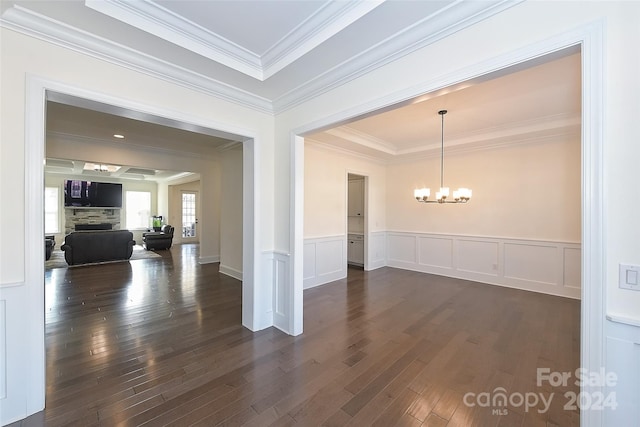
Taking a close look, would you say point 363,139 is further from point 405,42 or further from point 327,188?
point 405,42

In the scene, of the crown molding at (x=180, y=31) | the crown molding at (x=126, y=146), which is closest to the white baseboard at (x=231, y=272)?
the crown molding at (x=126, y=146)

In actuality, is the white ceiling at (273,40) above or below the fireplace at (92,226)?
above

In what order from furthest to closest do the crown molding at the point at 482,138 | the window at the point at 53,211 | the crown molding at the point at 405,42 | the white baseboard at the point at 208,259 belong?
→ the window at the point at 53,211 < the white baseboard at the point at 208,259 < the crown molding at the point at 482,138 < the crown molding at the point at 405,42

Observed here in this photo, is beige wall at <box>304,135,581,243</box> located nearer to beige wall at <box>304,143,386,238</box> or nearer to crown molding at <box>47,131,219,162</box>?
beige wall at <box>304,143,386,238</box>

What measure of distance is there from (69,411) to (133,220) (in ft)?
37.8

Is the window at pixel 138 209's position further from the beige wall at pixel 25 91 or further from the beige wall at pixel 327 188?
the beige wall at pixel 25 91

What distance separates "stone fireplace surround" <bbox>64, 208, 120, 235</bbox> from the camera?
10.0 metres

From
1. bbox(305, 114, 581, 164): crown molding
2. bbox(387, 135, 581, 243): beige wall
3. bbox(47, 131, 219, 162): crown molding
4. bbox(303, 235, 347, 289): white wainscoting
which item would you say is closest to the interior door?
bbox(47, 131, 219, 162): crown molding

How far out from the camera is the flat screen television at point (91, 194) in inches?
385

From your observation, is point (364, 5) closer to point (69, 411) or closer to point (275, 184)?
point (275, 184)

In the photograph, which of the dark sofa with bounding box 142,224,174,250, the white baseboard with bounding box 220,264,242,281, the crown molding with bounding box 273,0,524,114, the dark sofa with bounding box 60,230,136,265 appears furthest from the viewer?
the dark sofa with bounding box 142,224,174,250

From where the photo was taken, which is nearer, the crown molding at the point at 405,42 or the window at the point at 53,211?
the crown molding at the point at 405,42

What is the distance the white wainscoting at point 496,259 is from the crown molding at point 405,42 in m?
4.63

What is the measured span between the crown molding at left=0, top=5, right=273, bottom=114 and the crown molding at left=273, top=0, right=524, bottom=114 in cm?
80
